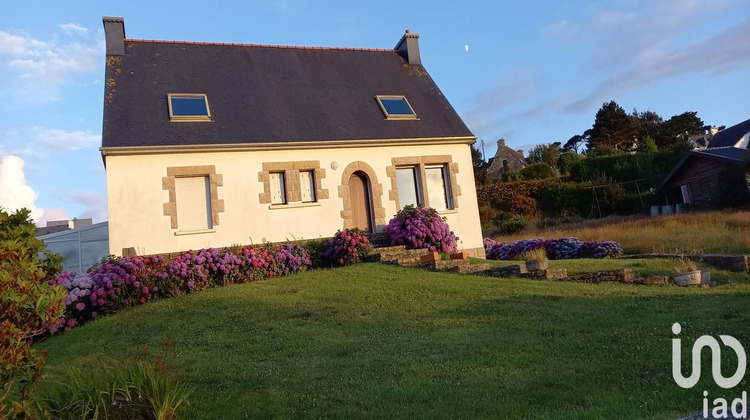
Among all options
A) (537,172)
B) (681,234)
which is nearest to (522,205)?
(537,172)

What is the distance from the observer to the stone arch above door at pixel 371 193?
15.2m

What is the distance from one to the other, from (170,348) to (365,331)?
2.45 metres

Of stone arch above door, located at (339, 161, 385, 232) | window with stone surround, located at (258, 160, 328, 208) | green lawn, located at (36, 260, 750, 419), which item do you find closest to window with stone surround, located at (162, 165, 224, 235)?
window with stone surround, located at (258, 160, 328, 208)

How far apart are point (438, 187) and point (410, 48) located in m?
5.67

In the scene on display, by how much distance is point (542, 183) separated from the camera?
93.0ft

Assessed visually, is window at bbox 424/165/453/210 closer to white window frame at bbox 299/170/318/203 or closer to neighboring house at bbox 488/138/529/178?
white window frame at bbox 299/170/318/203

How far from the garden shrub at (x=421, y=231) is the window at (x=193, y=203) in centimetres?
461

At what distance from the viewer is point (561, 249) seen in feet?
53.8

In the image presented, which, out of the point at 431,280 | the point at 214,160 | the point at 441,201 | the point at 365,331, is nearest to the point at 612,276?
the point at 431,280

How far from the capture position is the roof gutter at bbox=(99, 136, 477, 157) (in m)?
13.4

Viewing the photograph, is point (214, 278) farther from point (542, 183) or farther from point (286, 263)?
point (542, 183)

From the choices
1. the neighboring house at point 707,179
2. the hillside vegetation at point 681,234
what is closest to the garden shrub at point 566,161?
the neighboring house at point 707,179

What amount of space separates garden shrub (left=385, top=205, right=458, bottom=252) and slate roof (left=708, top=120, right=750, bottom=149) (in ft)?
109

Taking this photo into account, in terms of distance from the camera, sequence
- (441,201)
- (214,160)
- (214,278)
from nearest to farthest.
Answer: (214,278) → (214,160) → (441,201)
